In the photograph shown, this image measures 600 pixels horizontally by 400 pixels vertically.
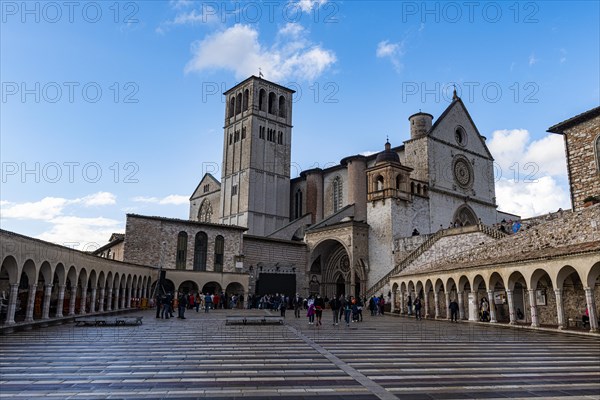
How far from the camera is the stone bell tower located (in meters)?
56.0

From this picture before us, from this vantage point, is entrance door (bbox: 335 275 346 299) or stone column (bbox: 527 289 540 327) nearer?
stone column (bbox: 527 289 540 327)

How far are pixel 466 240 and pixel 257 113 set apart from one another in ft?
111

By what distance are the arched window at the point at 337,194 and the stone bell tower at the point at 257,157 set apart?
6.89 m

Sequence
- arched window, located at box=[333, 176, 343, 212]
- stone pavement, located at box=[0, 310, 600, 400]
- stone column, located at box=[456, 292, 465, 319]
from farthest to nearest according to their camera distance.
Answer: arched window, located at box=[333, 176, 343, 212], stone column, located at box=[456, 292, 465, 319], stone pavement, located at box=[0, 310, 600, 400]

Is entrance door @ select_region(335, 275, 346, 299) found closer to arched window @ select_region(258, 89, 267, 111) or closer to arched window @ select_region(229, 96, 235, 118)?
arched window @ select_region(258, 89, 267, 111)

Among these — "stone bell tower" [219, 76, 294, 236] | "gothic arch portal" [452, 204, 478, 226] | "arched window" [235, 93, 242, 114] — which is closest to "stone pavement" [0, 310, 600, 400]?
"gothic arch portal" [452, 204, 478, 226]

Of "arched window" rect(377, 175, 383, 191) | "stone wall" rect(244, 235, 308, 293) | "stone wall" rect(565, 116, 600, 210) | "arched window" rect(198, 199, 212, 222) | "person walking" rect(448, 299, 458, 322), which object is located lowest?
"person walking" rect(448, 299, 458, 322)

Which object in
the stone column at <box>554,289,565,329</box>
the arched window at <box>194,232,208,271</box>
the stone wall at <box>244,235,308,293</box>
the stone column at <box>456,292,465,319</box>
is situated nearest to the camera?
the stone column at <box>554,289,565,329</box>

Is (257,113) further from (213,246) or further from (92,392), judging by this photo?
(92,392)

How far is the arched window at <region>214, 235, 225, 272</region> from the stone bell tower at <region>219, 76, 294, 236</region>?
1447 centimetres

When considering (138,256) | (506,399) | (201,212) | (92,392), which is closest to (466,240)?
(138,256)

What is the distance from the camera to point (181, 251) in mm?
38094

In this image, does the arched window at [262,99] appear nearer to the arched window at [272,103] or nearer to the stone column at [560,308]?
the arched window at [272,103]

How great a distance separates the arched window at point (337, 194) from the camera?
53931 mm
